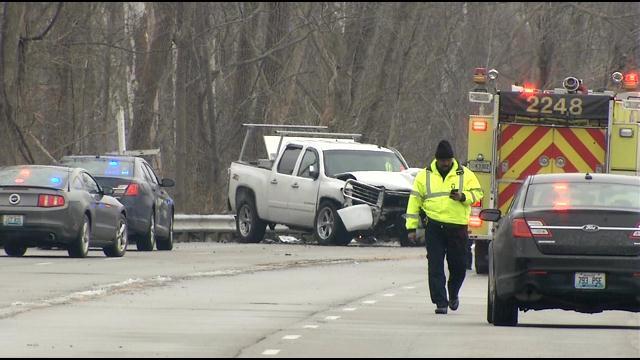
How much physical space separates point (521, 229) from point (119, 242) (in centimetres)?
1266

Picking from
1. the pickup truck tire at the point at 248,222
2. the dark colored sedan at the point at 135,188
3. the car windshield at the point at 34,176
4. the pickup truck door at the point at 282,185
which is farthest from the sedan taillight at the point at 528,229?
the pickup truck tire at the point at 248,222

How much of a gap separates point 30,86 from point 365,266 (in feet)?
61.4

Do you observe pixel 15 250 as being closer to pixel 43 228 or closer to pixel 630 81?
pixel 43 228

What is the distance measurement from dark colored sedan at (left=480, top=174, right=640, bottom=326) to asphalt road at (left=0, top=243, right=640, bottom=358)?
0.96ft

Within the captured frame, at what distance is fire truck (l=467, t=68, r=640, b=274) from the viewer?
24641 millimetres

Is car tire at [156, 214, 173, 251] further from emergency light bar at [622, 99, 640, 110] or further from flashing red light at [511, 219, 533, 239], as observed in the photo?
flashing red light at [511, 219, 533, 239]

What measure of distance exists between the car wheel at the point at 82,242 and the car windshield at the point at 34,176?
0.66 meters

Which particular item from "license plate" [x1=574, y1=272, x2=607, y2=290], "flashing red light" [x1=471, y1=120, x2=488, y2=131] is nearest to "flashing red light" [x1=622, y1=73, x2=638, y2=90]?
"flashing red light" [x1=471, y1=120, x2=488, y2=131]

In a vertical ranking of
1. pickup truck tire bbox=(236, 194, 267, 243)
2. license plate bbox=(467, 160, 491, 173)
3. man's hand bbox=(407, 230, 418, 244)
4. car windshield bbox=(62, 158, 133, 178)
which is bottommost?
pickup truck tire bbox=(236, 194, 267, 243)

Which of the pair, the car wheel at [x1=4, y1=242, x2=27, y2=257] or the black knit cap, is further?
the car wheel at [x1=4, y1=242, x2=27, y2=257]

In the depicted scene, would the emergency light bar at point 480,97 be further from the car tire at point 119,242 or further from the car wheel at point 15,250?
the car wheel at point 15,250

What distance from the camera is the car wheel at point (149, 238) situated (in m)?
29.9

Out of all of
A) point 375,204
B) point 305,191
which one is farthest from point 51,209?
point 305,191

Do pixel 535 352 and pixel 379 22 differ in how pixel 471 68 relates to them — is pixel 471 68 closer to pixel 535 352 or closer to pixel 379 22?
pixel 379 22
